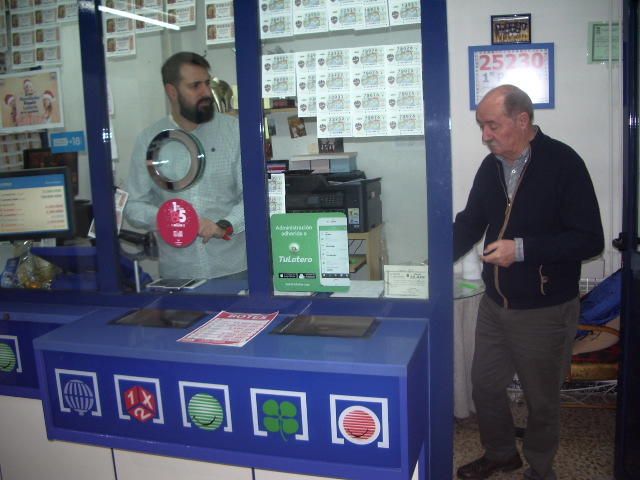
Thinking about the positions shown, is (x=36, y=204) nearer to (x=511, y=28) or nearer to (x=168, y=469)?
(x=168, y=469)

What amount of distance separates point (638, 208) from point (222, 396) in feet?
5.26

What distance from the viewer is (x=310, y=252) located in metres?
1.71

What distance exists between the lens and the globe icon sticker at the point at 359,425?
4.18 ft

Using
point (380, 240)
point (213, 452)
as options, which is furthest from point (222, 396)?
point (380, 240)

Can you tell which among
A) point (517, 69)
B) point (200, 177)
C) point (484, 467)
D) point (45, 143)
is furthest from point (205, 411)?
point (517, 69)

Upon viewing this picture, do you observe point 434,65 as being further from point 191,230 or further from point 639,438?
point 639,438

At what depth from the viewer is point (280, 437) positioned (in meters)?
1.35

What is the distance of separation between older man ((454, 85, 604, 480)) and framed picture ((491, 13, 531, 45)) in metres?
1.45

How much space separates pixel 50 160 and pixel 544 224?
1833 millimetres

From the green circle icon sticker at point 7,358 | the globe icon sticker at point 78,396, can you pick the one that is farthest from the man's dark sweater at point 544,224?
the green circle icon sticker at point 7,358

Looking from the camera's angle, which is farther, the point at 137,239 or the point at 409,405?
the point at 137,239

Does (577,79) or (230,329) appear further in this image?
(577,79)

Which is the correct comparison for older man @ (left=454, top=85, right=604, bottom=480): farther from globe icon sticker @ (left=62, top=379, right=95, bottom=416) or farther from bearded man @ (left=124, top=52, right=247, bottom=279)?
globe icon sticker @ (left=62, top=379, right=95, bottom=416)

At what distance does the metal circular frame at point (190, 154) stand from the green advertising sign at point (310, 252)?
0.36 meters
